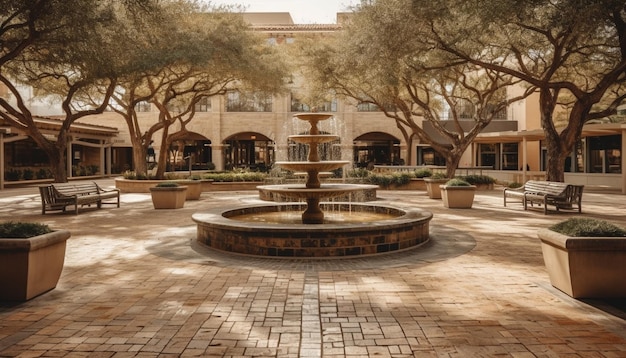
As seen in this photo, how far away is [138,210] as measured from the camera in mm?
14719

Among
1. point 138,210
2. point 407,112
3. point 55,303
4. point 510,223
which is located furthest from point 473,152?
point 55,303

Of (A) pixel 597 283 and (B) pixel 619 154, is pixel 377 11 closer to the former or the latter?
(A) pixel 597 283

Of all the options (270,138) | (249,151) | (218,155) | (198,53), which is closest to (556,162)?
(198,53)

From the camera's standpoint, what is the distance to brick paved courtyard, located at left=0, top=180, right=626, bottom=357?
3898mm

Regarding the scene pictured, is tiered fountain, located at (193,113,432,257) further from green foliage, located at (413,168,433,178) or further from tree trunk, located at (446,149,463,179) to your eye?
green foliage, located at (413,168,433,178)

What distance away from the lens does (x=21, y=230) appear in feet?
17.6

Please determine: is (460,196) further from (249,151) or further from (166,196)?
(249,151)

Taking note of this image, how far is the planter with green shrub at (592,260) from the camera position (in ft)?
16.5

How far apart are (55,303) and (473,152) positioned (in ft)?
107

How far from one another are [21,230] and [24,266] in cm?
50

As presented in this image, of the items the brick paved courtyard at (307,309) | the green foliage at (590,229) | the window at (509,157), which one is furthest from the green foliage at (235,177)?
the window at (509,157)

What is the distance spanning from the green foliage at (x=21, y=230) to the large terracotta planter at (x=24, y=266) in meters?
0.16

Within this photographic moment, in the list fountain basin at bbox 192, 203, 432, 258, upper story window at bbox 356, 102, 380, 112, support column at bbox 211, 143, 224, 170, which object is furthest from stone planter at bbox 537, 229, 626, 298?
support column at bbox 211, 143, 224, 170

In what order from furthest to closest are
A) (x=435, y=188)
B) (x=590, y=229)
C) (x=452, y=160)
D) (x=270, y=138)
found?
(x=270, y=138)
(x=452, y=160)
(x=435, y=188)
(x=590, y=229)
